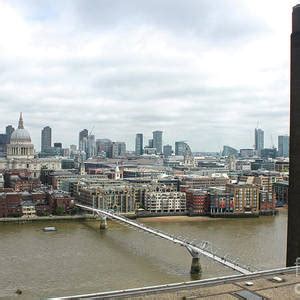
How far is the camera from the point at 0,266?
1239 cm

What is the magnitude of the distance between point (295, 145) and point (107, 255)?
239 inches

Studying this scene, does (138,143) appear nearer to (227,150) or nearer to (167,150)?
(167,150)

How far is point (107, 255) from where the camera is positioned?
13969 mm

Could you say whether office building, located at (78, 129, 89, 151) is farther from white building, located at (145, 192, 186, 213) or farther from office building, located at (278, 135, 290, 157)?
white building, located at (145, 192, 186, 213)

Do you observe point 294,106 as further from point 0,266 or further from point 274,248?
point 0,266

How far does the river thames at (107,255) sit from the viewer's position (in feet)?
35.9

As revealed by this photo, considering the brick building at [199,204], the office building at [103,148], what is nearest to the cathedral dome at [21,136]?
the brick building at [199,204]

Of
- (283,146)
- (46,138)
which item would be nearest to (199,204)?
(46,138)

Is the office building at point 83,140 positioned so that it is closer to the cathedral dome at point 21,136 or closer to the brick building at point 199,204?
the cathedral dome at point 21,136

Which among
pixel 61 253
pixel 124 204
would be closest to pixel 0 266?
pixel 61 253

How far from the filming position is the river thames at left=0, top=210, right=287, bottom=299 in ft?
35.9

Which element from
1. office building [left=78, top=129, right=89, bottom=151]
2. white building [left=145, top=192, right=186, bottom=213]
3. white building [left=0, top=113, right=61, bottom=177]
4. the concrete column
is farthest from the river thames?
office building [left=78, top=129, right=89, bottom=151]

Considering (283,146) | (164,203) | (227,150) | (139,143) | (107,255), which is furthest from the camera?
(227,150)

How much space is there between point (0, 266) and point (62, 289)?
273 cm
